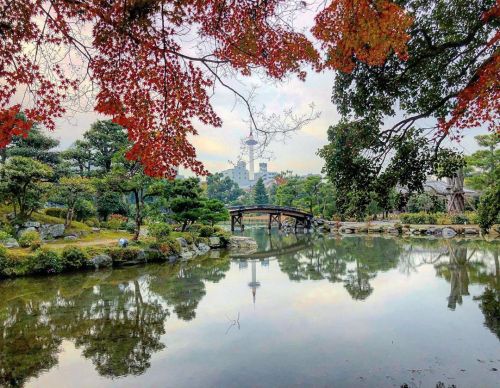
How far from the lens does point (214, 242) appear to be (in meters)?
18.0

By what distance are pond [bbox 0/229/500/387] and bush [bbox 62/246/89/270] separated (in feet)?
1.84

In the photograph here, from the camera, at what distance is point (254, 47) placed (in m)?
4.33

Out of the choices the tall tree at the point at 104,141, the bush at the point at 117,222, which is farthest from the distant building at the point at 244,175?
the bush at the point at 117,222

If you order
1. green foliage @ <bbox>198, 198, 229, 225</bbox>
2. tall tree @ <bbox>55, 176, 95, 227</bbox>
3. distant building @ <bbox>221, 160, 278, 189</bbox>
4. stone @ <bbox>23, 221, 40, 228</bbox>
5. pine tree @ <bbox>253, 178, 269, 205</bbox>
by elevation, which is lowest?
stone @ <bbox>23, 221, 40, 228</bbox>

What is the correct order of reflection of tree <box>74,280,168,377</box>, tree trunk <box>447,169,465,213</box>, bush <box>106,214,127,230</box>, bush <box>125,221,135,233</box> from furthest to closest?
tree trunk <box>447,169,465,213</box> → bush <box>106,214,127,230</box> → bush <box>125,221,135,233</box> → reflection of tree <box>74,280,168,377</box>

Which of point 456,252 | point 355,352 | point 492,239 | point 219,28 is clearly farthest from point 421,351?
point 492,239

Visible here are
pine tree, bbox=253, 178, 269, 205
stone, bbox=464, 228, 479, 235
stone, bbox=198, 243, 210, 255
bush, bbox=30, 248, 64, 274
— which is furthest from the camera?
pine tree, bbox=253, 178, 269, 205

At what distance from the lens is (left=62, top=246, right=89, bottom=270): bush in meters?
10.9

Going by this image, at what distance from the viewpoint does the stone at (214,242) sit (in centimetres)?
1783

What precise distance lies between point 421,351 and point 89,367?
15.1ft

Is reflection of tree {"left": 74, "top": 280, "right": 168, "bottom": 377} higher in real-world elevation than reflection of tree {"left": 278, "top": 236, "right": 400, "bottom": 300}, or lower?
lower

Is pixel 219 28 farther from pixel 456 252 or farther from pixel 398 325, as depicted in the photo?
pixel 456 252

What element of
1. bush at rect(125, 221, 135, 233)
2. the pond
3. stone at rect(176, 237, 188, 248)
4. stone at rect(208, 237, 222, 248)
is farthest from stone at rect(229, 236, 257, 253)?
the pond

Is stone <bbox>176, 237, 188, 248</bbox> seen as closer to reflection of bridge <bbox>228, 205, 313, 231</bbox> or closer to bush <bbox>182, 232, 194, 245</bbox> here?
bush <bbox>182, 232, 194, 245</bbox>
